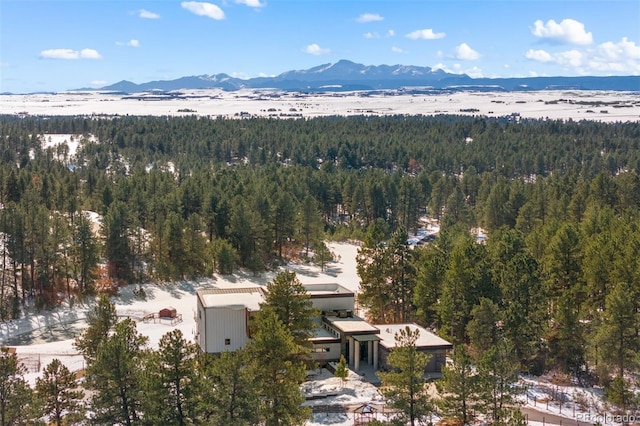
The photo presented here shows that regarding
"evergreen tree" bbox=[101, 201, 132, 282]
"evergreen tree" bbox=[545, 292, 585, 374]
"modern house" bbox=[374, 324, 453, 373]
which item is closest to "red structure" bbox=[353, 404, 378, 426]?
"modern house" bbox=[374, 324, 453, 373]

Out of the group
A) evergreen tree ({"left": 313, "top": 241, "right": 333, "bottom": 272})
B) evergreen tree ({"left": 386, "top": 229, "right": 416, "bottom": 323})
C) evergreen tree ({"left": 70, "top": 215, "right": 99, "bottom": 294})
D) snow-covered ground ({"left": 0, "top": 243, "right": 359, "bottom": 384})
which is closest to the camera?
snow-covered ground ({"left": 0, "top": 243, "right": 359, "bottom": 384})

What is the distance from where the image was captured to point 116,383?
84.6ft

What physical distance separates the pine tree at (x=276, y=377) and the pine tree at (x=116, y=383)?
4.58m

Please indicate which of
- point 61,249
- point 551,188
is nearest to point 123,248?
point 61,249

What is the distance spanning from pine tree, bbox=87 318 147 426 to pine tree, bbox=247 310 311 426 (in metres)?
4.58

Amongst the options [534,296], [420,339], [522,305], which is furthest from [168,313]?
[534,296]

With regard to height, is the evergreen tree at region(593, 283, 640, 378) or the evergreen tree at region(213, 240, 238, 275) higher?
the evergreen tree at region(593, 283, 640, 378)

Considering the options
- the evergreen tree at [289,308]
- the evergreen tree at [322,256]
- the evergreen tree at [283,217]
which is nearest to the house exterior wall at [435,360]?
the evergreen tree at [289,308]

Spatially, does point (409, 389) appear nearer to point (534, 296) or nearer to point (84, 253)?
point (534, 296)

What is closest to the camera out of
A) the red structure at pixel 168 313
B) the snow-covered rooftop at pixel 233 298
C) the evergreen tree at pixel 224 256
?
the snow-covered rooftop at pixel 233 298

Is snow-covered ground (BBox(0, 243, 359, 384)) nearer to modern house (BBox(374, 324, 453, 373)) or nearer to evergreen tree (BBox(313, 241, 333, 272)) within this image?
evergreen tree (BBox(313, 241, 333, 272))

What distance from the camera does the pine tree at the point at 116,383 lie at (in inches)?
1007

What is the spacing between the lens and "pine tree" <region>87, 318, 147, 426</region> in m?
25.6

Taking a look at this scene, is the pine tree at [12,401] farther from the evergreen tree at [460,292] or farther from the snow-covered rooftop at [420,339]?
the evergreen tree at [460,292]
